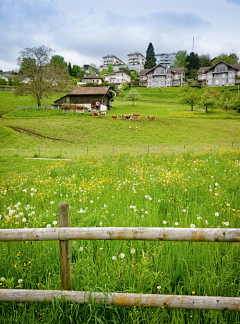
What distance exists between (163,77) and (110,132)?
81933 millimetres

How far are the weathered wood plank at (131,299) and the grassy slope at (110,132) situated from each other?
2381 centimetres

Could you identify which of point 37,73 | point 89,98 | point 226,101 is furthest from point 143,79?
point 37,73

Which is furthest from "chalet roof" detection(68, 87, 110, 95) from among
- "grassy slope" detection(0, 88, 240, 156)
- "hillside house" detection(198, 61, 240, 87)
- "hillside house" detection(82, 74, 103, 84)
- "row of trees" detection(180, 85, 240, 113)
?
"hillside house" detection(198, 61, 240, 87)

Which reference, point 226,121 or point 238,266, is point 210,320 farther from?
point 226,121

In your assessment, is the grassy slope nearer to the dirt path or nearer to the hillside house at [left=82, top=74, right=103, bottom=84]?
the dirt path

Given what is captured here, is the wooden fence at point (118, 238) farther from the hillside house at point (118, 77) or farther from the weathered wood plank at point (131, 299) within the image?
the hillside house at point (118, 77)

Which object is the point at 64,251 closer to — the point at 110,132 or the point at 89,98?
the point at 110,132

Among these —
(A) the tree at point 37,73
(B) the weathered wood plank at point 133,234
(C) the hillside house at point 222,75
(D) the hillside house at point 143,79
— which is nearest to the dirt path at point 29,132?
(A) the tree at point 37,73

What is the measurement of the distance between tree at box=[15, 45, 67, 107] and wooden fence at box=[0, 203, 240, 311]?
62102 mm

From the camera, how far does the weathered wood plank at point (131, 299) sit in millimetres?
2924

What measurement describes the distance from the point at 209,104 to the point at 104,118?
28760 mm

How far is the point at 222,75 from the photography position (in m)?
99.6

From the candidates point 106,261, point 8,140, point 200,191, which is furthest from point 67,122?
point 106,261

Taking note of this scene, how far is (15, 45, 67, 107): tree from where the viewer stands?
5838 centimetres
